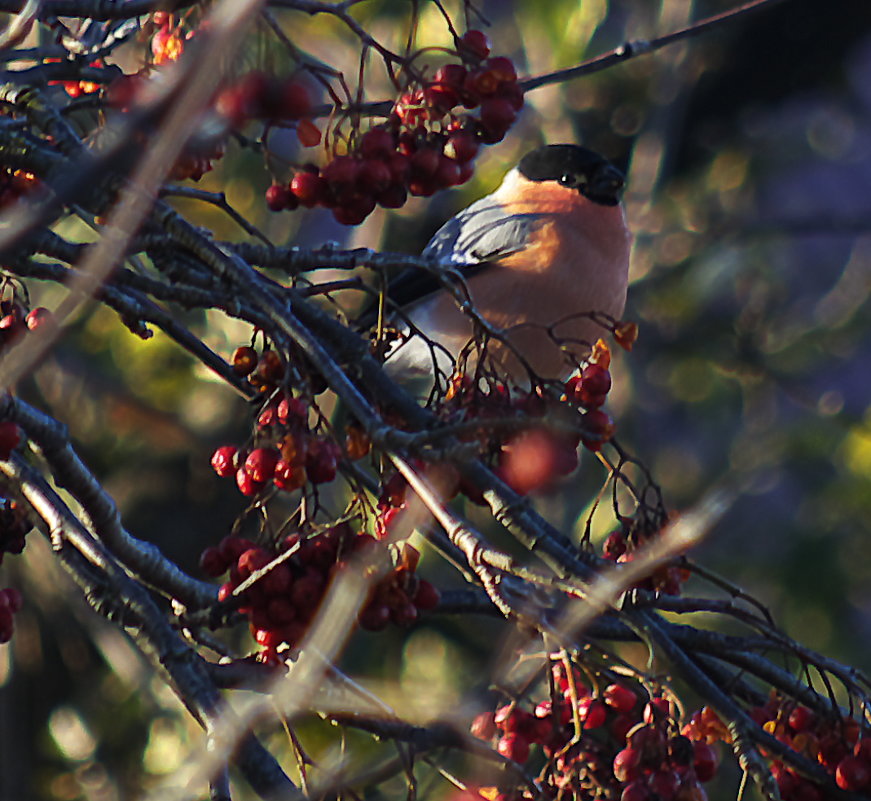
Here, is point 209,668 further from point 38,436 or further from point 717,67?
point 717,67

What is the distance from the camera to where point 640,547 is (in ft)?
5.32

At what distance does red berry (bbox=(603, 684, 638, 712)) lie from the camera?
158 centimetres

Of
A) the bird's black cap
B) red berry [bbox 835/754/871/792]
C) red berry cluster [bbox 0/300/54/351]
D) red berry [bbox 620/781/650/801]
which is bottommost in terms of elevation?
red berry [bbox 835/754/871/792]

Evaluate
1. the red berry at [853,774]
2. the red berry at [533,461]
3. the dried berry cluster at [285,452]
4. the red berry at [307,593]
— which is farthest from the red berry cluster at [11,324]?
the red berry at [853,774]

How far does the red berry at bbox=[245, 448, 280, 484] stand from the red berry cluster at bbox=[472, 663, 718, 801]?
39 cm

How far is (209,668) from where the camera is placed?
1.48m

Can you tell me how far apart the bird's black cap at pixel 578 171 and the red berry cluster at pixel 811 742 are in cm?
180

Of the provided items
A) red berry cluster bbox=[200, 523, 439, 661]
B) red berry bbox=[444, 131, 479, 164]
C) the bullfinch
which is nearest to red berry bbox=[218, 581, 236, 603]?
red berry cluster bbox=[200, 523, 439, 661]

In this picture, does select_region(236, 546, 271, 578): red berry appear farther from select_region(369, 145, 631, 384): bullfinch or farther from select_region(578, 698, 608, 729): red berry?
select_region(369, 145, 631, 384): bullfinch

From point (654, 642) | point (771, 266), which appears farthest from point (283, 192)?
point (771, 266)

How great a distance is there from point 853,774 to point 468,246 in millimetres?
1824

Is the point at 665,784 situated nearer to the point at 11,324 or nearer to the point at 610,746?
the point at 610,746

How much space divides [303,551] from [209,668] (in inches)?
7.5

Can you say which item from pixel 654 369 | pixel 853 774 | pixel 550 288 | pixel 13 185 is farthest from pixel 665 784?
Answer: pixel 654 369
